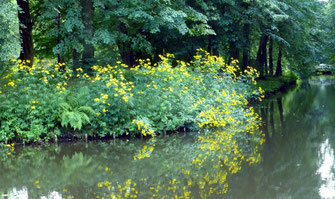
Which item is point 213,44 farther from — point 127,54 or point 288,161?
point 288,161

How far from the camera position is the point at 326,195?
5980 millimetres

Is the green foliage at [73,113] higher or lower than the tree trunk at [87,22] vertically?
lower

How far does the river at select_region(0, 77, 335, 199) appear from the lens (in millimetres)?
6324

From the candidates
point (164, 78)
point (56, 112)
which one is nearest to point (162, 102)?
point (164, 78)

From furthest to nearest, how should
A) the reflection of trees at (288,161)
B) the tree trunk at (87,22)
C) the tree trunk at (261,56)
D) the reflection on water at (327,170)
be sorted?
the tree trunk at (261,56), the tree trunk at (87,22), the reflection of trees at (288,161), the reflection on water at (327,170)

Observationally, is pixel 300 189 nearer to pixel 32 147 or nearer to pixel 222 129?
pixel 222 129

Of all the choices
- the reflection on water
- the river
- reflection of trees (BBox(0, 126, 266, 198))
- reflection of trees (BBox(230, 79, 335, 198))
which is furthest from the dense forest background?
the reflection on water

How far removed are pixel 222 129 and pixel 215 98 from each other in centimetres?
127

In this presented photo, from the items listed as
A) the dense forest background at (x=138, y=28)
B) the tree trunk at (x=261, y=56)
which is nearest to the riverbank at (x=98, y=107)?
the dense forest background at (x=138, y=28)

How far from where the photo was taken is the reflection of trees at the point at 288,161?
6289mm

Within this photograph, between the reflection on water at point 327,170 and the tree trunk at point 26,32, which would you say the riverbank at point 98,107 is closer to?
the reflection on water at point 327,170

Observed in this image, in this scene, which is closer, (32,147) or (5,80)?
(32,147)

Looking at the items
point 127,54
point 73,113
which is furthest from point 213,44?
point 73,113

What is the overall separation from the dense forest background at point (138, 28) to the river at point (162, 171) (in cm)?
432
